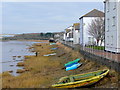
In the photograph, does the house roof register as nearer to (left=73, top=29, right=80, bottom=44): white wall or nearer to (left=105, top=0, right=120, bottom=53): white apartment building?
(left=73, top=29, right=80, bottom=44): white wall

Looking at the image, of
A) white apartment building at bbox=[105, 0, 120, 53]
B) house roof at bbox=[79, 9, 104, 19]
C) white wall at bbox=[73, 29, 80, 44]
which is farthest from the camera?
white wall at bbox=[73, 29, 80, 44]

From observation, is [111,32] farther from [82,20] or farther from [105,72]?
[82,20]

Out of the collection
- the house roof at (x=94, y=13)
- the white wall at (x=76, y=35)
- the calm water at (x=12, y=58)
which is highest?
the house roof at (x=94, y=13)

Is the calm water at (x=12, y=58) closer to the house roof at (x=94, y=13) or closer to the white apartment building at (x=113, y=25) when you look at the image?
the white apartment building at (x=113, y=25)

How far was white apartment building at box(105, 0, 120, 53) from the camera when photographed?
82.2 feet

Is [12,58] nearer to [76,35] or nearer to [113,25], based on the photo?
[113,25]

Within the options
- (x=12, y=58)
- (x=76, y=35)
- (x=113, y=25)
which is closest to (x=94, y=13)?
(x=76, y=35)

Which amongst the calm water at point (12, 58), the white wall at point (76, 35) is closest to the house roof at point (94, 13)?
the white wall at point (76, 35)

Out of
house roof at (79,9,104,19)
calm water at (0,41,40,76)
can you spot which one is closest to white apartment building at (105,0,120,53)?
calm water at (0,41,40,76)

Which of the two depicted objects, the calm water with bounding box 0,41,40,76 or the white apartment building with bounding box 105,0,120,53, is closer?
the white apartment building with bounding box 105,0,120,53

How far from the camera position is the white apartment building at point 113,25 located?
82.2 ft

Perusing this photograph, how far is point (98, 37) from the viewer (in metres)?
43.3

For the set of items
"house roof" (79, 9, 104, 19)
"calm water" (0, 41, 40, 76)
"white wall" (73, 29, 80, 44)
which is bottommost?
"calm water" (0, 41, 40, 76)

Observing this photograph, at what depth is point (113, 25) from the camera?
1051 inches
